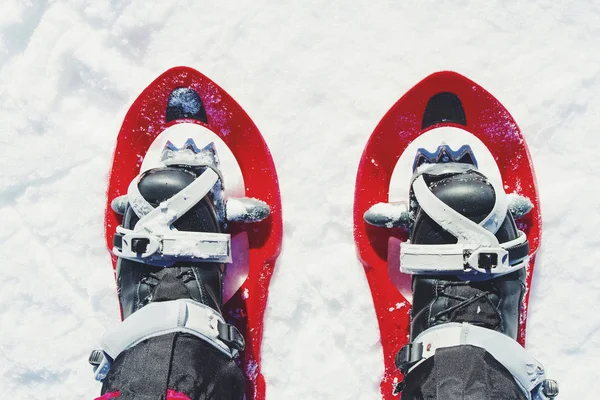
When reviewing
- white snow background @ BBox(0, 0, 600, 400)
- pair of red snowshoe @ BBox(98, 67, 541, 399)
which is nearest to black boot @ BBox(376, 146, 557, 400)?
pair of red snowshoe @ BBox(98, 67, 541, 399)

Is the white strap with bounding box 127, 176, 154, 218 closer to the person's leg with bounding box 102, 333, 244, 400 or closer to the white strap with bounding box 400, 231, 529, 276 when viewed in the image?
the person's leg with bounding box 102, 333, 244, 400

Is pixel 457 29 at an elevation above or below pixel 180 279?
above

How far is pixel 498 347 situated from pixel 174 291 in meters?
0.78

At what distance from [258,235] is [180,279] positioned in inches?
11.1

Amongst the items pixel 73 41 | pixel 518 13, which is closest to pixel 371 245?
pixel 518 13

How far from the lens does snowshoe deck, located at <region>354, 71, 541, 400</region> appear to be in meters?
1.62

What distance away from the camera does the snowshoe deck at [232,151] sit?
1.64 m

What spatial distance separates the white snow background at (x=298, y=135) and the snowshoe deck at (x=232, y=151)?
66 mm

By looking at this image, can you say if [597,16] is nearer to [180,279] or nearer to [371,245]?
[371,245]

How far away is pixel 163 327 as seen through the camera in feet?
4.28

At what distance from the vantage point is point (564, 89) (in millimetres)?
1693

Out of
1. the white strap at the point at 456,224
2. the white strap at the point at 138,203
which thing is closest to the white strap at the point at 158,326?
the white strap at the point at 138,203

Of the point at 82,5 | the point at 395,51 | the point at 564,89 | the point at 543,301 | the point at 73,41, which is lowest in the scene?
the point at 543,301

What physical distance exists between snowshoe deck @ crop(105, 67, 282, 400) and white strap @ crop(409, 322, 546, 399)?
52 cm
